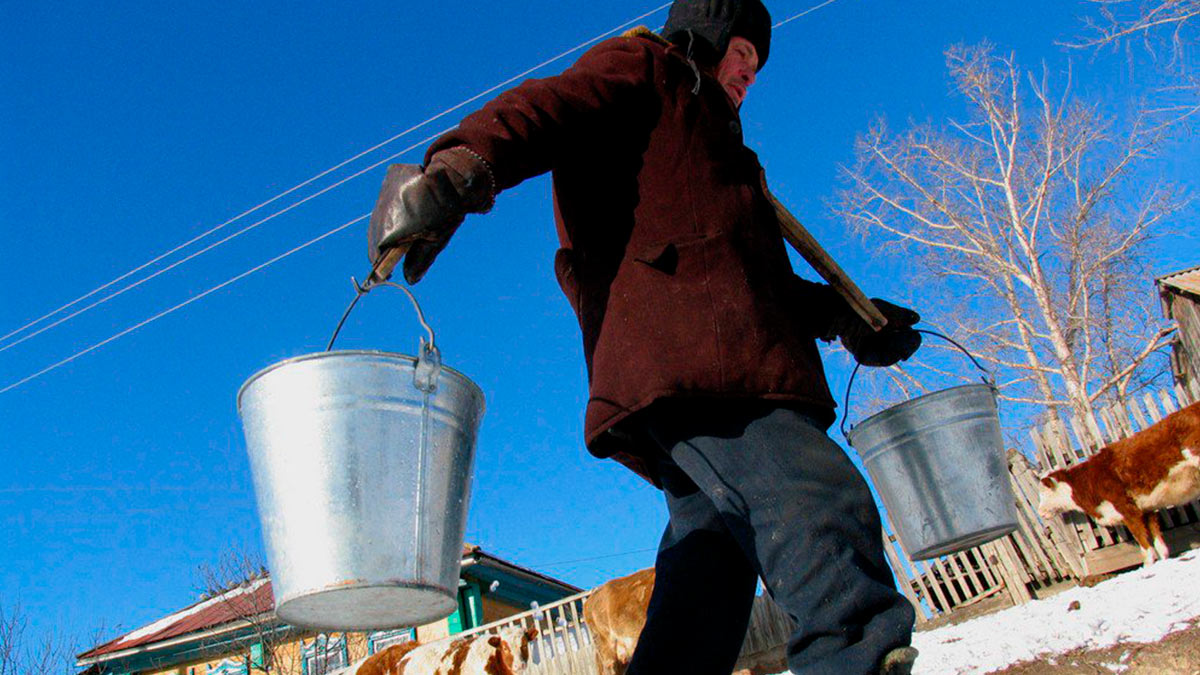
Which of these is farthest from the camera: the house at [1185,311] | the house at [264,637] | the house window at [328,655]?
the house window at [328,655]

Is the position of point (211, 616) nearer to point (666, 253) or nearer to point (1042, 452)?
point (1042, 452)

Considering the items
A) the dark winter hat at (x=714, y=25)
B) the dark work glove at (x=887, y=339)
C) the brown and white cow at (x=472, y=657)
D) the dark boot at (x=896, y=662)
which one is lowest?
the dark boot at (x=896, y=662)

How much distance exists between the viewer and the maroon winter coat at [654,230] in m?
1.60

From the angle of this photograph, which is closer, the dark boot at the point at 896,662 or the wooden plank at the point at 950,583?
the dark boot at the point at 896,662

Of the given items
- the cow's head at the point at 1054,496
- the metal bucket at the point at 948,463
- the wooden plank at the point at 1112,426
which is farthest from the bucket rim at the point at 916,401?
the wooden plank at the point at 1112,426

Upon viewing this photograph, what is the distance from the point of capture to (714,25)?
6.99ft

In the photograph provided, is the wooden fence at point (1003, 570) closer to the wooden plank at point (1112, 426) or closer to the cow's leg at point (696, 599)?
the wooden plank at point (1112, 426)

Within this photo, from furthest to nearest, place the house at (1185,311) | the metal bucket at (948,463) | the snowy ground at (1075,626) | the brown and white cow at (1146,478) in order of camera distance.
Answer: the house at (1185,311), the brown and white cow at (1146,478), the snowy ground at (1075,626), the metal bucket at (948,463)

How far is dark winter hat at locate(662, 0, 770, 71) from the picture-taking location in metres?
2.07

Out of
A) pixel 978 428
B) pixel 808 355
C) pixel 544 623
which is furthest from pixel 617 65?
pixel 544 623

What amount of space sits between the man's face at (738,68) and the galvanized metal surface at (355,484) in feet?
3.53

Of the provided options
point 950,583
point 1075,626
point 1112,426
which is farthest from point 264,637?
point 1075,626

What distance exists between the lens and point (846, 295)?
7.38 ft

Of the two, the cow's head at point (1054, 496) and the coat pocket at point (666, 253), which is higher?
the coat pocket at point (666, 253)
